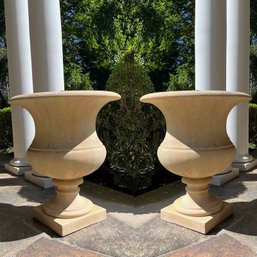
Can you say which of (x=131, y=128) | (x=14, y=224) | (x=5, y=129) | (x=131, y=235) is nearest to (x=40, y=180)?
(x=14, y=224)

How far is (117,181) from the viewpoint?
602 centimetres

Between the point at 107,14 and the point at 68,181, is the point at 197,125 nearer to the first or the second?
the point at 68,181

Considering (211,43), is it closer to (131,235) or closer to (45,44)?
(45,44)

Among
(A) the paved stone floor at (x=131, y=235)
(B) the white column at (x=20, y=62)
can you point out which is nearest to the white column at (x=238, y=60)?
(A) the paved stone floor at (x=131, y=235)

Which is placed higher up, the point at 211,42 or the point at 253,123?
the point at 211,42

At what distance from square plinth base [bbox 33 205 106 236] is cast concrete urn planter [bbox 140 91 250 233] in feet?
3.60

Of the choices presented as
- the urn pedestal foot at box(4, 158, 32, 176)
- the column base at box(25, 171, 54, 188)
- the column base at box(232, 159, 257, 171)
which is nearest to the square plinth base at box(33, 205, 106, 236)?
the column base at box(25, 171, 54, 188)

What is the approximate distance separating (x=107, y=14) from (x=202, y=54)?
19.8ft

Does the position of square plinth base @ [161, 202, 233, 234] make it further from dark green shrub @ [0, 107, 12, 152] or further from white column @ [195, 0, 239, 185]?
dark green shrub @ [0, 107, 12, 152]

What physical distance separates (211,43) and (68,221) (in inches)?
141

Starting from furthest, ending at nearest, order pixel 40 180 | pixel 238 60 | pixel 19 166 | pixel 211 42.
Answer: pixel 19 166 < pixel 238 60 < pixel 40 180 < pixel 211 42

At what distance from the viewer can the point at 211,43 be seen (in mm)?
4949

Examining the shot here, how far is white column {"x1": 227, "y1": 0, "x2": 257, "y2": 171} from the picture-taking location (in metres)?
6.25

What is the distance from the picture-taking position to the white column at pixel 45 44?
4.99 metres
